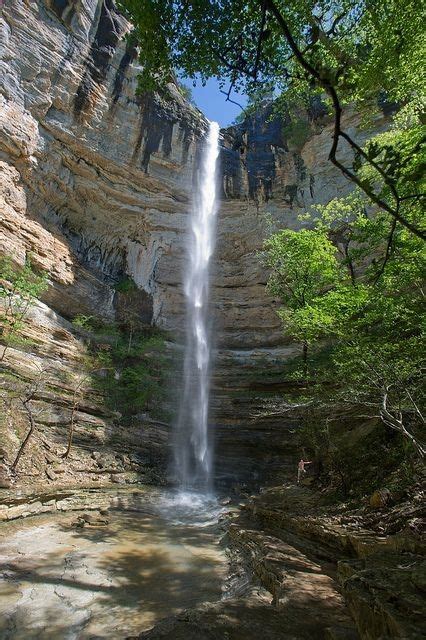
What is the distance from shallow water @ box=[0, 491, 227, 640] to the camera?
4789 millimetres

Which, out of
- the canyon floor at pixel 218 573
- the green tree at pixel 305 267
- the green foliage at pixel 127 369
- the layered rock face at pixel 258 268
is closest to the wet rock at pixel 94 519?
the canyon floor at pixel 218 573

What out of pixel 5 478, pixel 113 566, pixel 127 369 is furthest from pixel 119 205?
pixel 113 566

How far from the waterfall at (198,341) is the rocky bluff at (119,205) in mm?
762

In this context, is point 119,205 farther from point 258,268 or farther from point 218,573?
point 218,573

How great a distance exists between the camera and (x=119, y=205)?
81.4 ft

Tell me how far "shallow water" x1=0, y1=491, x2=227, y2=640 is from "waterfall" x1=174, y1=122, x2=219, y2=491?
26.9 ft

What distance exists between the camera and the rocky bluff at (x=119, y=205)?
18.3 m

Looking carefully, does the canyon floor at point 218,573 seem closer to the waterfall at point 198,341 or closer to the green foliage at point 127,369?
the green foliage at point 127,369

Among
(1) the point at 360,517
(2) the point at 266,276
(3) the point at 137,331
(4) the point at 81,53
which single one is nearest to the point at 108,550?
(1) the point at 360,517

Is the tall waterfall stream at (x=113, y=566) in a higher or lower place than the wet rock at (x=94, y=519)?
lower

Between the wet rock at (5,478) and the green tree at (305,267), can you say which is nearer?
the wet rock at (5,478)

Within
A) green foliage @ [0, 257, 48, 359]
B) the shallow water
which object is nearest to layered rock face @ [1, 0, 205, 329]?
green foliage @ [0, 257, 48, 359]

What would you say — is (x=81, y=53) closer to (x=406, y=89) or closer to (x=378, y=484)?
(x=406, y=89)

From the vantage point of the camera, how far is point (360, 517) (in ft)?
21.5
